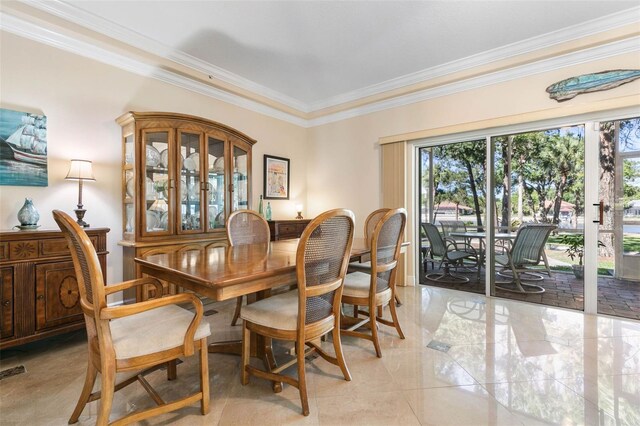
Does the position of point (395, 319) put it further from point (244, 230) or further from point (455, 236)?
point (455, 236)

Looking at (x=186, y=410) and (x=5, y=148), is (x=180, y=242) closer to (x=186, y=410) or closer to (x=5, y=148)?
(x=5, y=148)

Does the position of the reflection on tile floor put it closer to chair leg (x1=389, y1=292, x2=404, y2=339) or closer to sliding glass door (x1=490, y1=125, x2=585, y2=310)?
chair leg (x1=389, y1=292, x2=404, y2=339)

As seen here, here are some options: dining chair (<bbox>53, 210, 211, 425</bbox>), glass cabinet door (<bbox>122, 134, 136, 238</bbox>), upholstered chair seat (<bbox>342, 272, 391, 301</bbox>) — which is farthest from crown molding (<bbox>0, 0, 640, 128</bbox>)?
upholstered chair seat (<bbox>342, 272, 391, 301</bbox>)

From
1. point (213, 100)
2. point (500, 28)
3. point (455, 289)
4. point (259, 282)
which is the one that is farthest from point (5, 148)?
point (455, 289)

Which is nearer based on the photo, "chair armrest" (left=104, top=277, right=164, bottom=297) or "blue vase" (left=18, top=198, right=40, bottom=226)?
"chair armrest" (left=104, top=277, right=164, bottom=297)

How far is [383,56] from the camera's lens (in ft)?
10.9

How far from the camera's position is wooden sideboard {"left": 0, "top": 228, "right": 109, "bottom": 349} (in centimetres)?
194

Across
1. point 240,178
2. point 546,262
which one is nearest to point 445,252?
point 546,262

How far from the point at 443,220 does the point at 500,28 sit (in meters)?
2.27

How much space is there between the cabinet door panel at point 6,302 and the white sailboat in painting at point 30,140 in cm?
96

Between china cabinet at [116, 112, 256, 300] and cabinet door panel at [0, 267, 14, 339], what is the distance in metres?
0.73

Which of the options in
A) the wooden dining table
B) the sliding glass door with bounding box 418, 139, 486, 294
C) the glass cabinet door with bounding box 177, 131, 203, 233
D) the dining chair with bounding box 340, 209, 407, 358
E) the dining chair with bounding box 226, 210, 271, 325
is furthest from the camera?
the sliding glass door with bounding box 418, 139, 486, 294

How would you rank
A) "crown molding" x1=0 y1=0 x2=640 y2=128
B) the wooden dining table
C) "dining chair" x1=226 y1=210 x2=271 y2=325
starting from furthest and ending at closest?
"dining chair" x1=226 y1=210 x2=271 y2=325 → "crown molding" x1=0 y1=0 x2=640 y2=128 → the wooden dining table

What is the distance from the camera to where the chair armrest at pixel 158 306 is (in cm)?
122
